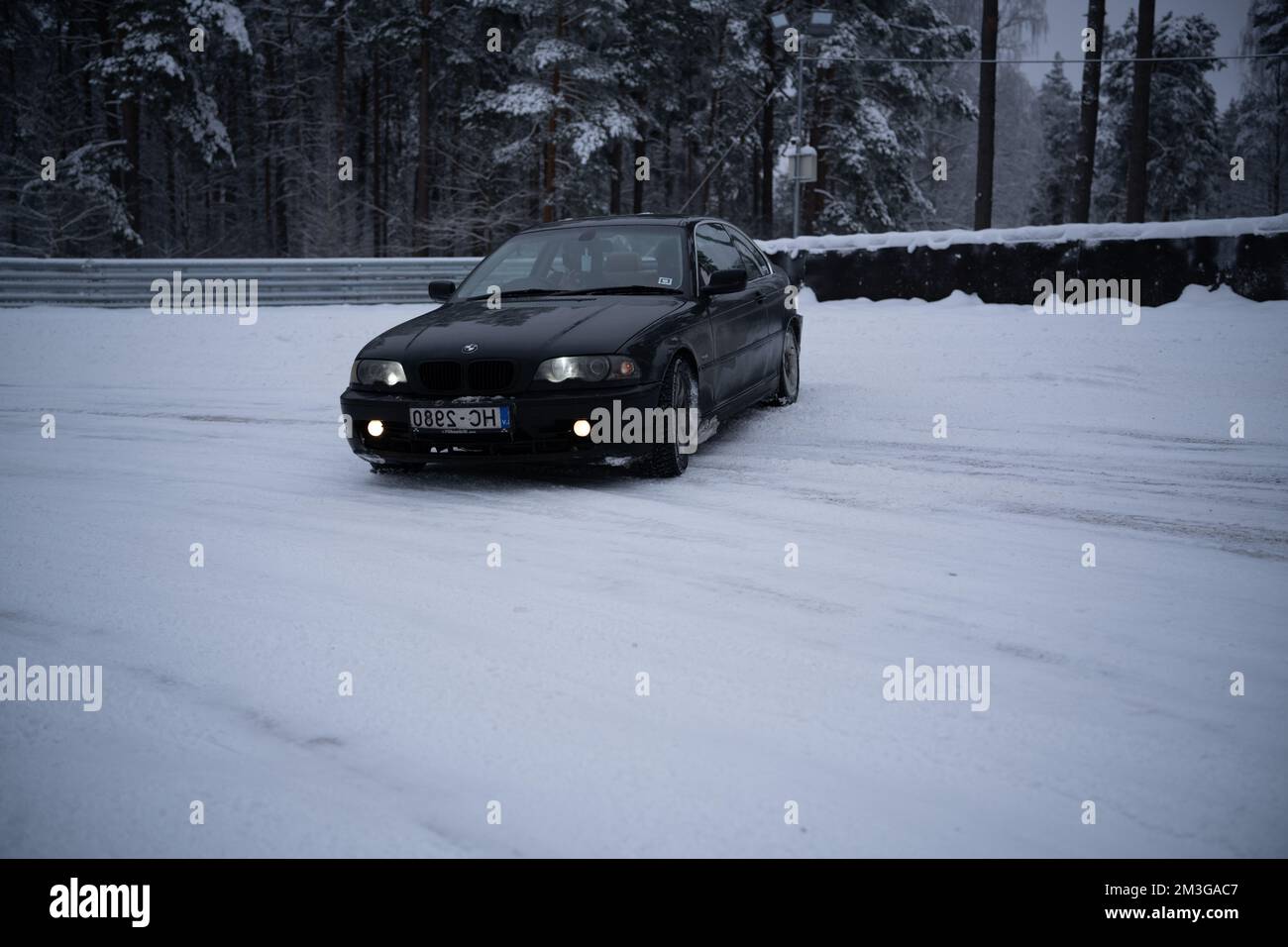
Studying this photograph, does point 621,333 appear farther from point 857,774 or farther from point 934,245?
point 934,245

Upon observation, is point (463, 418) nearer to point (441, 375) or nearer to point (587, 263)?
point (441, 375)

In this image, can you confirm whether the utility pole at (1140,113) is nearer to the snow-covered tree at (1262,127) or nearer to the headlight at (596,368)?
the headlight at (596,368)

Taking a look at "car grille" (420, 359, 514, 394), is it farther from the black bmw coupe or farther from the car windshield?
the car windshield

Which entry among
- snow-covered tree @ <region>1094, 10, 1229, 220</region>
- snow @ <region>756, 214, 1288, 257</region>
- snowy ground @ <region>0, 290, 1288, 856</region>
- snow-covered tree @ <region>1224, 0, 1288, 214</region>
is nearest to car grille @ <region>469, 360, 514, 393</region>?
snowy ground @ <region>0, 290, 1288, 856</region>

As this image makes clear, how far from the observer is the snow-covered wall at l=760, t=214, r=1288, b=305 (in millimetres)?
12008

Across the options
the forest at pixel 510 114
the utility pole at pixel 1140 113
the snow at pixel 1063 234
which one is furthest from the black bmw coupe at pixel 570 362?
the utility pole at pixel 1140 113

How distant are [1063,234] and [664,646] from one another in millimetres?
11256

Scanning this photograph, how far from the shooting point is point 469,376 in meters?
5.80

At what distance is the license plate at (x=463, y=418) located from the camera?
18.7ft

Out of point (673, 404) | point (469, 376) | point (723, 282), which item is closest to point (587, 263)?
point (723, 282)

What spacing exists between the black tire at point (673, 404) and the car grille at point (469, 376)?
2.83ft
